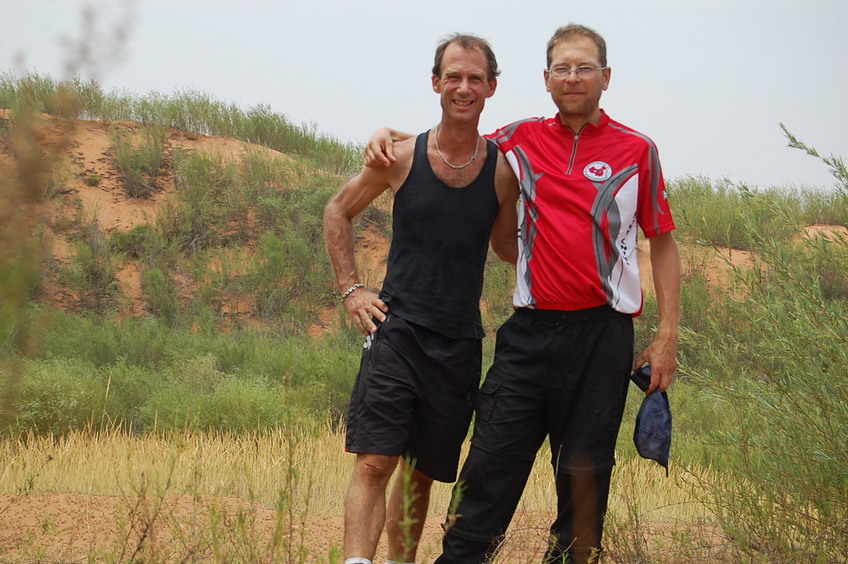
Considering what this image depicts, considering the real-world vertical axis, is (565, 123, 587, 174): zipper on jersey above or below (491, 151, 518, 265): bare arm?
above

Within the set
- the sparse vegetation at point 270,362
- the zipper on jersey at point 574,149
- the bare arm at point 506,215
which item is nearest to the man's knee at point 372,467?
the sparse vegetation at point 270,362

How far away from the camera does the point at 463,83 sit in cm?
386

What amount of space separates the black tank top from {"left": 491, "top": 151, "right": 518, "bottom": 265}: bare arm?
71 mm

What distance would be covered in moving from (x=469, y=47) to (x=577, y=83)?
50 centimetres

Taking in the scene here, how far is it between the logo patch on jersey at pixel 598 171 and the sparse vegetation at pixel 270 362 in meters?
0.78

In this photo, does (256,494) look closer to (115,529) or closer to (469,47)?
(115,529)

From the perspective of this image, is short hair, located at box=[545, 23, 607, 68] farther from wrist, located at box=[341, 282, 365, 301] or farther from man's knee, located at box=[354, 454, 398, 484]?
man's knee, located at box=[354, 454, 398, 484]

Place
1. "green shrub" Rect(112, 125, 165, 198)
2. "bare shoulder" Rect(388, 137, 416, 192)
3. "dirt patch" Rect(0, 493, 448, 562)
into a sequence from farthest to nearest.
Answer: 1. "green shrub" Rect(112, 125, 165, 198)
2. "dirt patch" Rect(0, 493, 448, 562)
3. "bare shoulder" Rect(388, 137, 416, 192)

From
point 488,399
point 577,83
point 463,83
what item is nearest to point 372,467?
point 488,399

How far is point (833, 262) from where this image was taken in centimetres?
453

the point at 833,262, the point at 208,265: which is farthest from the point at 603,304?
the point at 208,265

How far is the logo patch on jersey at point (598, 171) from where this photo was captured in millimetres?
3708

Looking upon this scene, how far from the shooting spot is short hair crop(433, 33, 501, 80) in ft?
13.0

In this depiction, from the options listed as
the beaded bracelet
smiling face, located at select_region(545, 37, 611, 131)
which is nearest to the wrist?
the beaded bracelet
